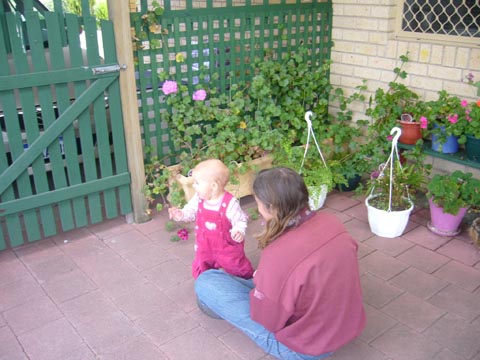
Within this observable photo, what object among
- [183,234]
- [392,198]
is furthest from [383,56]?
[183,234]

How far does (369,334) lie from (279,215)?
1097mm

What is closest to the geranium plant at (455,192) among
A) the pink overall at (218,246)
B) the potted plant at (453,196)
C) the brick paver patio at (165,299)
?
the potted plant at (453,196)

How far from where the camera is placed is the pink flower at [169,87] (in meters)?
4.04

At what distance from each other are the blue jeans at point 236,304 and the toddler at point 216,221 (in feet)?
0.49

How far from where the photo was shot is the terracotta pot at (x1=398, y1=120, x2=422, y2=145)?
4.23 metres

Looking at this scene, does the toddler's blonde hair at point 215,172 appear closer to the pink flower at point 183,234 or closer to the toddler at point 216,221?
the toddler at point 216,221

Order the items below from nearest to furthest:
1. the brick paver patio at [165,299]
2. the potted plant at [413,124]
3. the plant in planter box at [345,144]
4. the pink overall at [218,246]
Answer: the brick paver patio at [165,299], the pink overall at [218,246], the potted plant at [413,124], the plant in planter box at [345,144]

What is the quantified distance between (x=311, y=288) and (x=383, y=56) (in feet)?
10.1

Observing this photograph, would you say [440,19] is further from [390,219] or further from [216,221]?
[216,221]

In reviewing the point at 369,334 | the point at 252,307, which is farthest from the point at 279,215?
the point at 369,334

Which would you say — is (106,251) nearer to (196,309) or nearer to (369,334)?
(196,309)

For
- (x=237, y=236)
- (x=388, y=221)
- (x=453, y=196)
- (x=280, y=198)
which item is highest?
(x=280, y=198)

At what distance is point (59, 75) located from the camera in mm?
3490

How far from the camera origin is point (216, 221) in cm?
294
